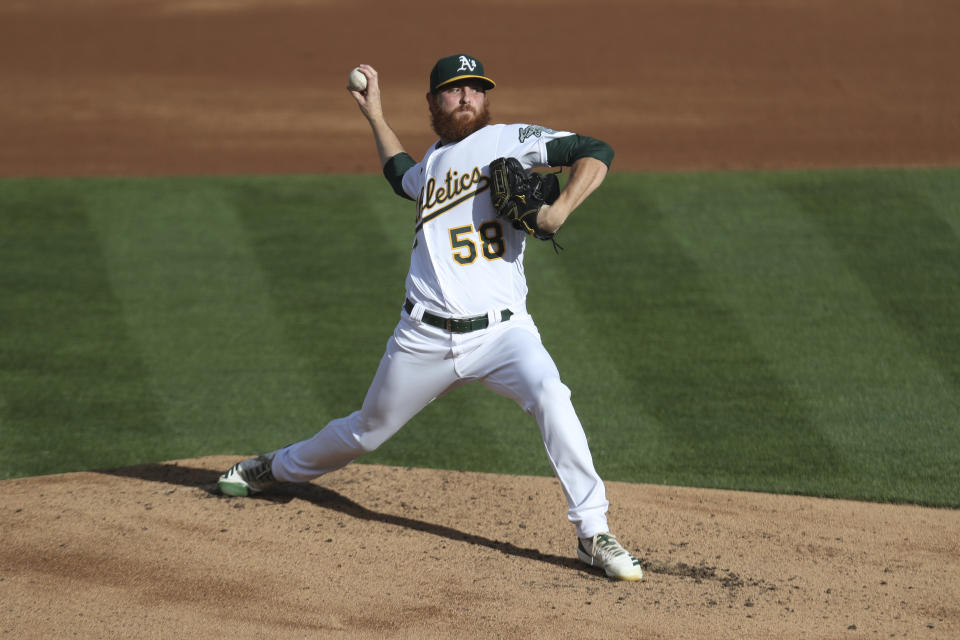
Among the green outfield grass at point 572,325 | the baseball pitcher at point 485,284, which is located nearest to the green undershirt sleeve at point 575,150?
the baseball pitcher at point 485,284

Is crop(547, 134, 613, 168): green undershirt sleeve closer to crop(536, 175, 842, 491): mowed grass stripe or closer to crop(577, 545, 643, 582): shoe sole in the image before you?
crop(577, 545, 643, 582): shoe sole

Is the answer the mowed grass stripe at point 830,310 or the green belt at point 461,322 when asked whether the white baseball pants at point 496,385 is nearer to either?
the green belt at point 461,322

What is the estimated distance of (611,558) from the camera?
14.1ft

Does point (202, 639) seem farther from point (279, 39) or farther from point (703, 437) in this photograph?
point (279, 39)

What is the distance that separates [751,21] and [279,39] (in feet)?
18.9

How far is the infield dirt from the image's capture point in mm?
4051

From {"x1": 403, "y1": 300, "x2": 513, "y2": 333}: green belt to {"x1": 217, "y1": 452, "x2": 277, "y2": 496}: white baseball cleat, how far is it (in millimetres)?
1180

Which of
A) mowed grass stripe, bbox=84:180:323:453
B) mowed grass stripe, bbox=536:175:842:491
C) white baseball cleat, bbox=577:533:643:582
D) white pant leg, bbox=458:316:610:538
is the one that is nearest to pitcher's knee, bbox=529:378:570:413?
white pant leg, bbox=458:316:610:538

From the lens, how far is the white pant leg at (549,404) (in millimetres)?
4309

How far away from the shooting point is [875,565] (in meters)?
4.57

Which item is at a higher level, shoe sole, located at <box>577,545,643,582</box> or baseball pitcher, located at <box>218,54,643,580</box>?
baseball pitcher, located at <box>218,54,643,580</box>

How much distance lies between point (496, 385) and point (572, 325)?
3.30 m

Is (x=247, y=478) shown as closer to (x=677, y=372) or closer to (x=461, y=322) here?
(x=461, y=322)

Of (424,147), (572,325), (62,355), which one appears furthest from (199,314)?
(424,147)
